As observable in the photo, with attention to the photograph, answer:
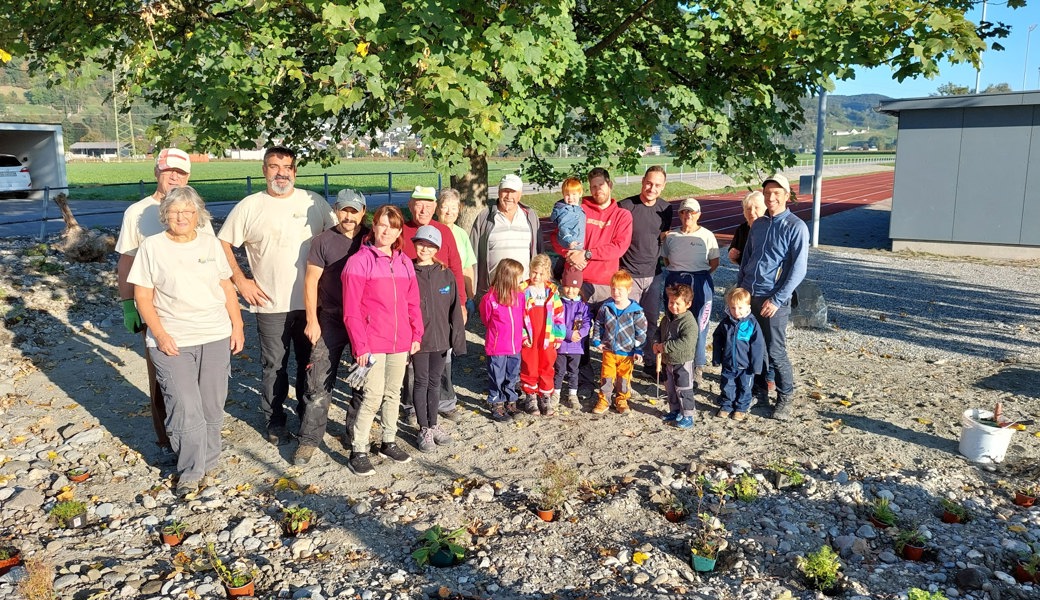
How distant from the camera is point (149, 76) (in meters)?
7.21

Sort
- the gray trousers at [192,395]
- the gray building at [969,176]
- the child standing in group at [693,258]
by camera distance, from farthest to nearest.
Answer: the gray building at [969,176] → the child standing in group at [693,258] → the gray trousers at [192,395]

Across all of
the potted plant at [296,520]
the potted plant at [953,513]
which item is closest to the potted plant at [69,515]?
the potted plant at [296,520]

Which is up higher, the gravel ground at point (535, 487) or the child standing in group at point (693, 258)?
the child standing in group at point (693, 258)

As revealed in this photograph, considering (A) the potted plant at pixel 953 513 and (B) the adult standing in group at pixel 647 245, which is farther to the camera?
(B) the adult standing in group at pixel 647 245

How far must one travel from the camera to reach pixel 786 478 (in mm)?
4840

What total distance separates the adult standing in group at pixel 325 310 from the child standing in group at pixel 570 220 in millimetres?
1700

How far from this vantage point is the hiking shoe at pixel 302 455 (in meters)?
5.22

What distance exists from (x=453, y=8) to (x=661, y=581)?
4.32 m

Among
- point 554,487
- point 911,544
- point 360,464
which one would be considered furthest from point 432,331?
point 911,544

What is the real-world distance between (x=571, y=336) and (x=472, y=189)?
3.84 meters

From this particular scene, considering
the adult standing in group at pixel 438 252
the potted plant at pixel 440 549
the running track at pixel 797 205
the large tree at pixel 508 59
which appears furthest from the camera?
the running track at pixel 797 205

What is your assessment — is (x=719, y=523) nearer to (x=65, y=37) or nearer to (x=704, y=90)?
(x=704, y=90)

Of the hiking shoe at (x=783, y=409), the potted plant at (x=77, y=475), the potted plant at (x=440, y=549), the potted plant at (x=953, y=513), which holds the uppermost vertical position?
the hiking shoe at (x=783, y=409)

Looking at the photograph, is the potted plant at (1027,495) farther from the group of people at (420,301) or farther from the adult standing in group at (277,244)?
the adult standing in group at (277,244)
